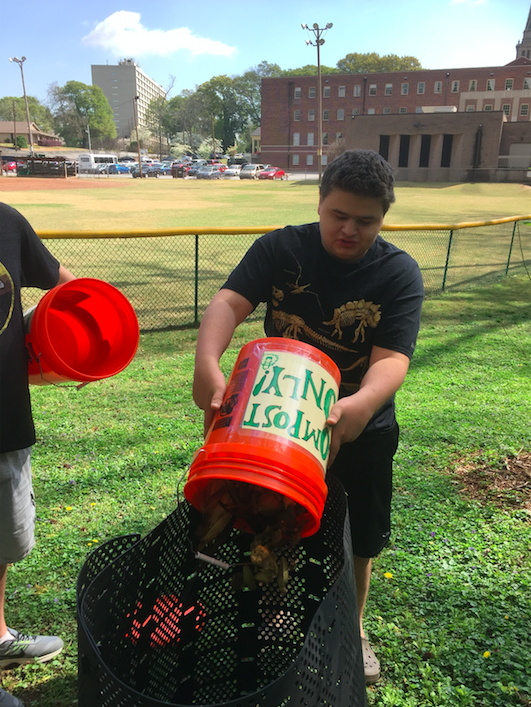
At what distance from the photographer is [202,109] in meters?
107

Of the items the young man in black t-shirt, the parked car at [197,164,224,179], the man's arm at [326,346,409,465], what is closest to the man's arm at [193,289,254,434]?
the young man in black t-shirt

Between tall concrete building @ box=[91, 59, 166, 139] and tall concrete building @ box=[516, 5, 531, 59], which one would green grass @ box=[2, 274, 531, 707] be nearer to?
tall concrete building @ box=[516, 5, 531, 59]

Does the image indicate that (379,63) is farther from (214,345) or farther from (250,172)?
(214,345)

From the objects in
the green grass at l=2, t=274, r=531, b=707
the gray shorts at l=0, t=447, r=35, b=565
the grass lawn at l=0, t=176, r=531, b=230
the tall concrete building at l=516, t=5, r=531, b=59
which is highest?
the tall concrete building at l=516, t=5, r=531, b=59

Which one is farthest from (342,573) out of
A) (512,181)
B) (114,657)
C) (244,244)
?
(512,181)

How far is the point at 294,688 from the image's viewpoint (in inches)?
39.1

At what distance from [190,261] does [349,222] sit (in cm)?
1002

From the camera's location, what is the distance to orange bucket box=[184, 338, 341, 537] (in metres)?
1.14

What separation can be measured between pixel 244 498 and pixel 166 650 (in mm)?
615

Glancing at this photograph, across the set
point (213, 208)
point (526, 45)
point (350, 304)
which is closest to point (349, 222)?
point (350, 304)

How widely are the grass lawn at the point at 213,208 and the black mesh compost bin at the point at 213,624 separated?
16549 millimetres

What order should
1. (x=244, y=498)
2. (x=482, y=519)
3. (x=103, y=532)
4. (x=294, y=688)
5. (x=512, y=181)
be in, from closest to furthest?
(x=294, y=688) → (x=244, y=498) → (x=103, y=532) → (x=482, y=519) → (x=512, y=181)

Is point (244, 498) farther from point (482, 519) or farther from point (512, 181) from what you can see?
point (512, 181)

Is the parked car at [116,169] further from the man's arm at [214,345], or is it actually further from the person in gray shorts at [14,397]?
the man's arm at [214,345]
